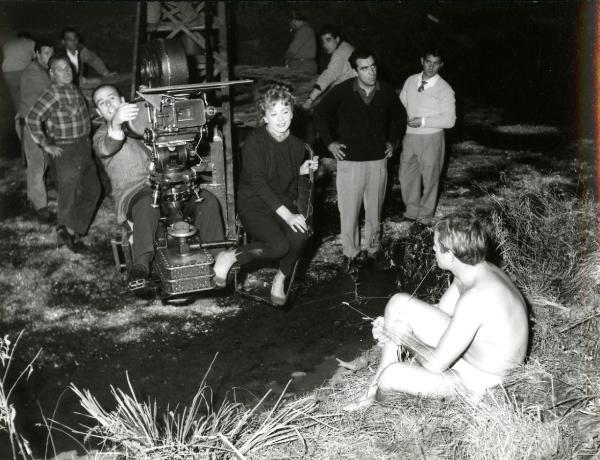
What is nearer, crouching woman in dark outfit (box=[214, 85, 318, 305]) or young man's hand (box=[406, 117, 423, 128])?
crouching woman in dark outfit (box=[214, 85, 318, 305])

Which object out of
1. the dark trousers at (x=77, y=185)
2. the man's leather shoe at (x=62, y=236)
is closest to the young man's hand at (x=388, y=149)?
the dark trousers at (x=77, y=185)

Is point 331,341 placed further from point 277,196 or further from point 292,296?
point 277,196

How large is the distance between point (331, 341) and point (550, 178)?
5.89 m

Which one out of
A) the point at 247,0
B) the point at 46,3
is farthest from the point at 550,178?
the point at 46,3

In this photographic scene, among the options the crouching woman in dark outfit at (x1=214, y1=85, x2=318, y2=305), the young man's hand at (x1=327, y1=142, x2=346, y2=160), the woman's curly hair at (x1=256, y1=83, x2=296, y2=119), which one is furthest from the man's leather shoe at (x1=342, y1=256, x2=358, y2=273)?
the woman's curly hair at (x1=256, y1=83, x2=296, y2=119)

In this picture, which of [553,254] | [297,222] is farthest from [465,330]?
[553,254]

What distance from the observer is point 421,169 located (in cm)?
826

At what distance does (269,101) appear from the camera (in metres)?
5.67

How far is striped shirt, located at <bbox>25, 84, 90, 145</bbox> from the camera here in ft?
25.3

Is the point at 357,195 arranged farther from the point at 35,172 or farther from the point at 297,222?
the point at 35,172

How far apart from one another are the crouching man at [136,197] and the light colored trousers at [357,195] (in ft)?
5.05

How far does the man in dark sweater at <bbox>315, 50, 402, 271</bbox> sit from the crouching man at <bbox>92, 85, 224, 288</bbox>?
1.53 meters

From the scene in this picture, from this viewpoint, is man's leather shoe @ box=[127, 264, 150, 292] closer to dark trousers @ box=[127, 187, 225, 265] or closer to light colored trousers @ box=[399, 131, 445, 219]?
dark trousers @ box=[127, 187, 225, 265]

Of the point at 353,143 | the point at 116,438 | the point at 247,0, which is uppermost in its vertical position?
the point at 247,0
